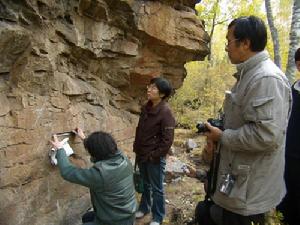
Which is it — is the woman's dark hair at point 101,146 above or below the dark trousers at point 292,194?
above

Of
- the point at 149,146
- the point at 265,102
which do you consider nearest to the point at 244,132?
the point at 265,102

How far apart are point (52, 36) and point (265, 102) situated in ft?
9.22

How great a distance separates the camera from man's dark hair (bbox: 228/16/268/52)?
256cm

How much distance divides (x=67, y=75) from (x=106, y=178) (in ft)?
5.81

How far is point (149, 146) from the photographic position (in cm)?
471

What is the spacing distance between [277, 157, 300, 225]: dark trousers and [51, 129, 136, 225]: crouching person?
67.6 inches

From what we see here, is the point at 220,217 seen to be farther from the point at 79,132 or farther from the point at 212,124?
the point at 79,132

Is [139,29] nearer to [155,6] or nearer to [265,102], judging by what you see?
[155,6]

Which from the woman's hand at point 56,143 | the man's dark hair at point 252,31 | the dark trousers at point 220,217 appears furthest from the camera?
the woman's hand at point 56,143

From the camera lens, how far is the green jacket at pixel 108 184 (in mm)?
3516

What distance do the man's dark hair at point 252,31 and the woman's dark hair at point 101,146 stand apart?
1.72m

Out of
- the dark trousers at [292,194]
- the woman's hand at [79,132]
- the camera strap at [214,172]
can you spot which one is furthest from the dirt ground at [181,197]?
the camera strap at [214,172]

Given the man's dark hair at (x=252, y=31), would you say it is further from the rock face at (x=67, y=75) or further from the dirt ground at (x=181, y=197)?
the dirt ground at (x=181, y=197)

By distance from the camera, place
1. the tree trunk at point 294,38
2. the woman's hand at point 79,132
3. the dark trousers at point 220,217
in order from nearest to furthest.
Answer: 1. the dark trousers at point 220,217
2. the woman's hand at point 79,132
3. the tree trunk at point 294,38
